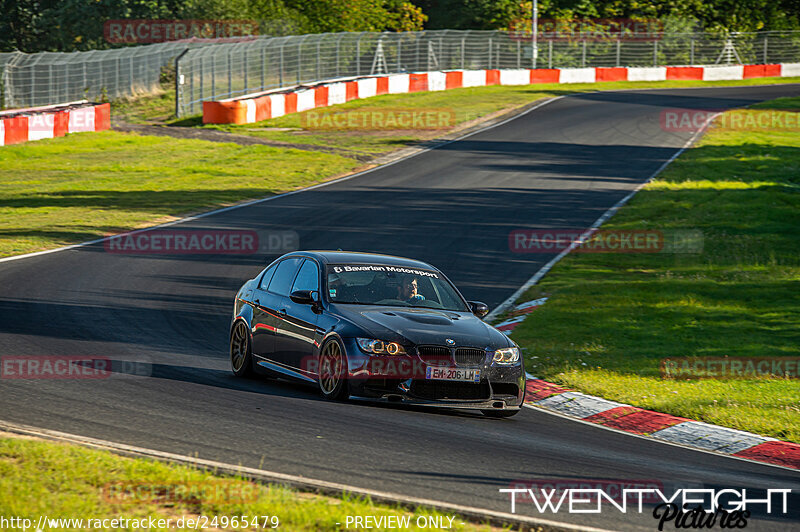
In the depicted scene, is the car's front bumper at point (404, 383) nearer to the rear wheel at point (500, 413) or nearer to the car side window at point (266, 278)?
the rear wheel at point (500, 413)

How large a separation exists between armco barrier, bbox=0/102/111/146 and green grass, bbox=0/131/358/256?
0.42 m

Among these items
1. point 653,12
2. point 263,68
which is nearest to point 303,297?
point 263,68

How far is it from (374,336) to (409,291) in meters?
1.43

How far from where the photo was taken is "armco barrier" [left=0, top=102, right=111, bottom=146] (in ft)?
111

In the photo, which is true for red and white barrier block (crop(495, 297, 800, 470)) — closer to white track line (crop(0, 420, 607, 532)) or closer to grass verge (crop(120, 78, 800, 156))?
white track line (crop(0, 420, 607, 532))


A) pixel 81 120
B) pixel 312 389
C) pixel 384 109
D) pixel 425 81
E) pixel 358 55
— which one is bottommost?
pixel 312 389

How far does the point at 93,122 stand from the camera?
38156mm

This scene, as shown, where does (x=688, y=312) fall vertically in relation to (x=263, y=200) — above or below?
below

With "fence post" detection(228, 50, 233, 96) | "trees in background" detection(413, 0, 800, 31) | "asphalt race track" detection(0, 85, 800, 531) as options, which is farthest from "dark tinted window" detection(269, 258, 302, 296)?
"trees in background" detection(413, 0, 800, 31)

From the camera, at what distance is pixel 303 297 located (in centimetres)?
1012

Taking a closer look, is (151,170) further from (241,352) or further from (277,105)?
(241,352)

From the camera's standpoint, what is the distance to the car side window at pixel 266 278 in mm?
11305

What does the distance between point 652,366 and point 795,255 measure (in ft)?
24.6

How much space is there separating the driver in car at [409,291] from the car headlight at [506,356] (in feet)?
4.25
